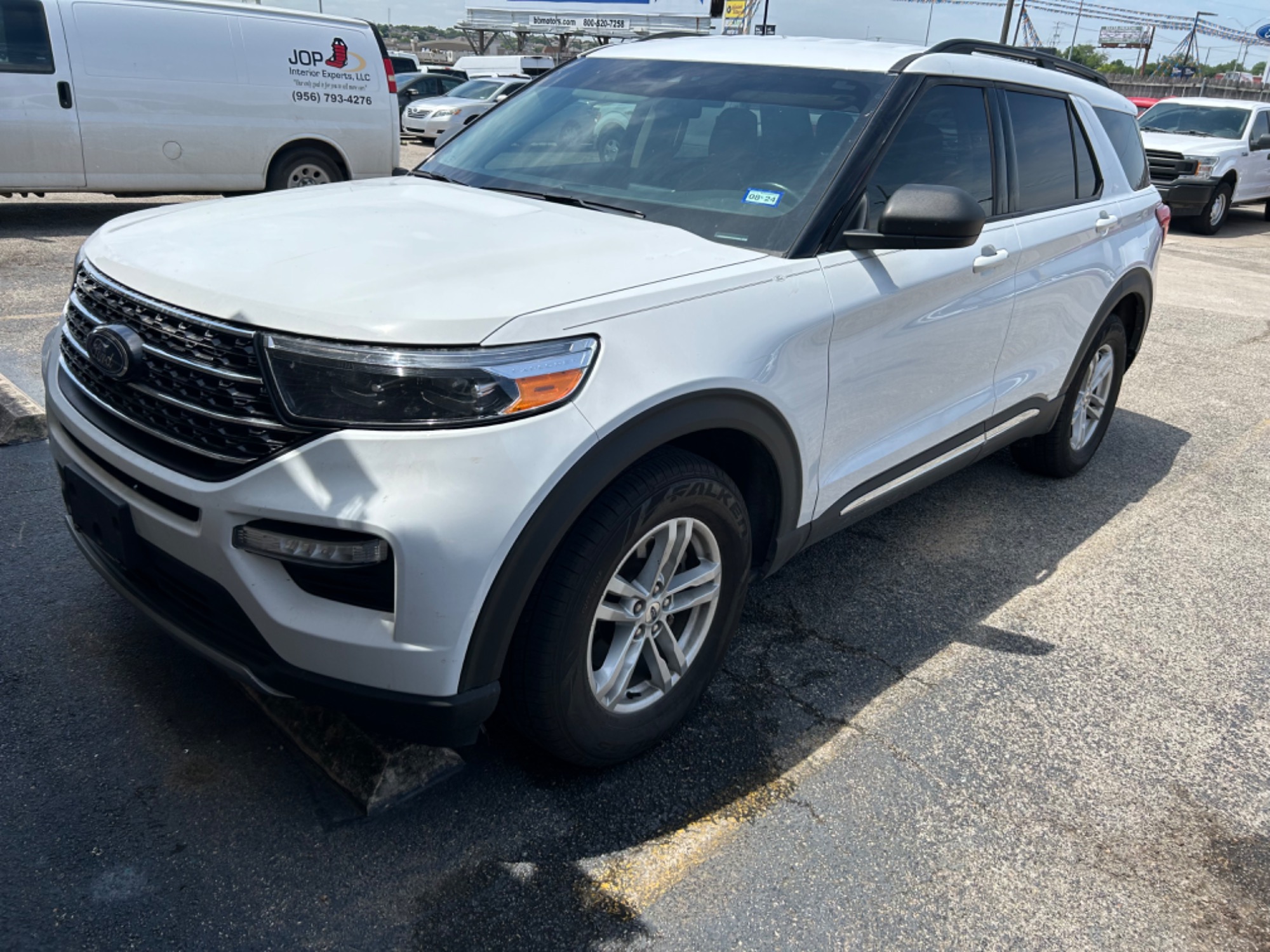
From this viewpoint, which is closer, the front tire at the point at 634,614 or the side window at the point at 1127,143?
the front tire at the point at 634,614

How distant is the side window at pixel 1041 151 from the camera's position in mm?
3846

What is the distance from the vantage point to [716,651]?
280 cm

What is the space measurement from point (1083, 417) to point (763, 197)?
2.75 metres

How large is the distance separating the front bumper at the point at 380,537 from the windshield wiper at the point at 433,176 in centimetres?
162

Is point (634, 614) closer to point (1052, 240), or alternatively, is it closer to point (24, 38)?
point (1052, 240)

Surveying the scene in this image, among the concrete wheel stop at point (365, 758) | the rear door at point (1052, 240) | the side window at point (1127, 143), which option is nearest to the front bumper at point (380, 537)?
the concrete wheel stop at point (365, 758)

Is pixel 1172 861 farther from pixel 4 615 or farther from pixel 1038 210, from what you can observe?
pixel 4 615

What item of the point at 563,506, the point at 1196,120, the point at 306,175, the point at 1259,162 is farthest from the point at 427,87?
the point at 563,506

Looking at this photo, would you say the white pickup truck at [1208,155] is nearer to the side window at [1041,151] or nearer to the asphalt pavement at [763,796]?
the side window at [1041,151]

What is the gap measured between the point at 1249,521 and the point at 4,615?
508cm

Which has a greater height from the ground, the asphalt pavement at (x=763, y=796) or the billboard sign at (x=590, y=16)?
the billboard sign at (x=590, y=16)

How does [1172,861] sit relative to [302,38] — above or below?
below

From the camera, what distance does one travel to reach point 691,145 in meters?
3.21

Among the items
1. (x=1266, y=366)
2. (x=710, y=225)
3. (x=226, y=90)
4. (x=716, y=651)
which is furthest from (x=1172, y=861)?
A: (x=226, y=90)
